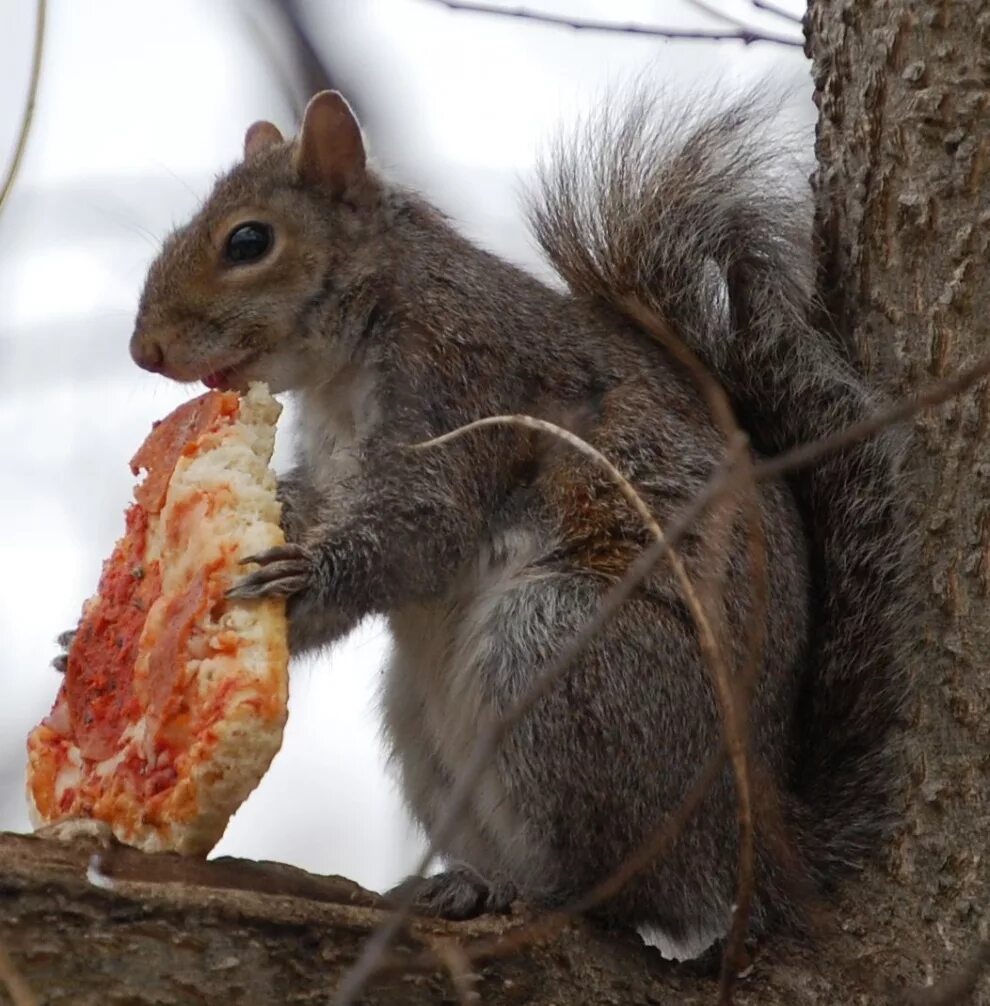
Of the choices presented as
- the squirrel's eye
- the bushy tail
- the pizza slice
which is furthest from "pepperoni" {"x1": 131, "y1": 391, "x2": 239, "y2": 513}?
the bushy tail

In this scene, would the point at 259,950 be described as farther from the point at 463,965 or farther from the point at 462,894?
the point at 462,894

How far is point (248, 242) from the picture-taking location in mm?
2238

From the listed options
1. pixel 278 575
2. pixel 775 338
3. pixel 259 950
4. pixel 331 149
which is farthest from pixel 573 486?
pixel 259 950

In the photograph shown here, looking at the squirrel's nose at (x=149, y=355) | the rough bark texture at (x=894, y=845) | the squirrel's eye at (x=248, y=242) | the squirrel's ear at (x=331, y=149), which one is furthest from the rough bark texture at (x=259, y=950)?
the squirrel's ear at (x=331, y=149)

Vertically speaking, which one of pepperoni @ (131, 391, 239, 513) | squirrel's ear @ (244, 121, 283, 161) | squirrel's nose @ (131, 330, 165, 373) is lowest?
pepperoni @ (131, 391, 239, 513)

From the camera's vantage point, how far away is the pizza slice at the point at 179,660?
1.57 meters

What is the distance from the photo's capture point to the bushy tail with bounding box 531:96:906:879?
6.06 ft

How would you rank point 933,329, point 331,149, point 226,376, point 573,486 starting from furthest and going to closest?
point 331,149
point 226,376
point 573,486
point 933,329

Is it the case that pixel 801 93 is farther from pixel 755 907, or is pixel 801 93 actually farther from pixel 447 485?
pixel 755 907

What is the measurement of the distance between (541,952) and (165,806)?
0.41 metres

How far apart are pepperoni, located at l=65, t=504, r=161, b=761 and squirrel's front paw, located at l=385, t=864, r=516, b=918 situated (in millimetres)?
379

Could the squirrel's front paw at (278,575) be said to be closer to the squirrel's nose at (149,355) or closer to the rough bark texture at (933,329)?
the squirrel's nose at (149,355)

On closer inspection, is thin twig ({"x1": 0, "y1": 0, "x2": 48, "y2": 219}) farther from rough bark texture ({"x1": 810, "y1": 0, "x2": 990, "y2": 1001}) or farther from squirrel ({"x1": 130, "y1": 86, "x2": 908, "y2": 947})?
rough bark texture ({"x1": 810, "y1": 0, "x2": 990, "y2": 1001})

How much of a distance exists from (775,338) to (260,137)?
1004mm
